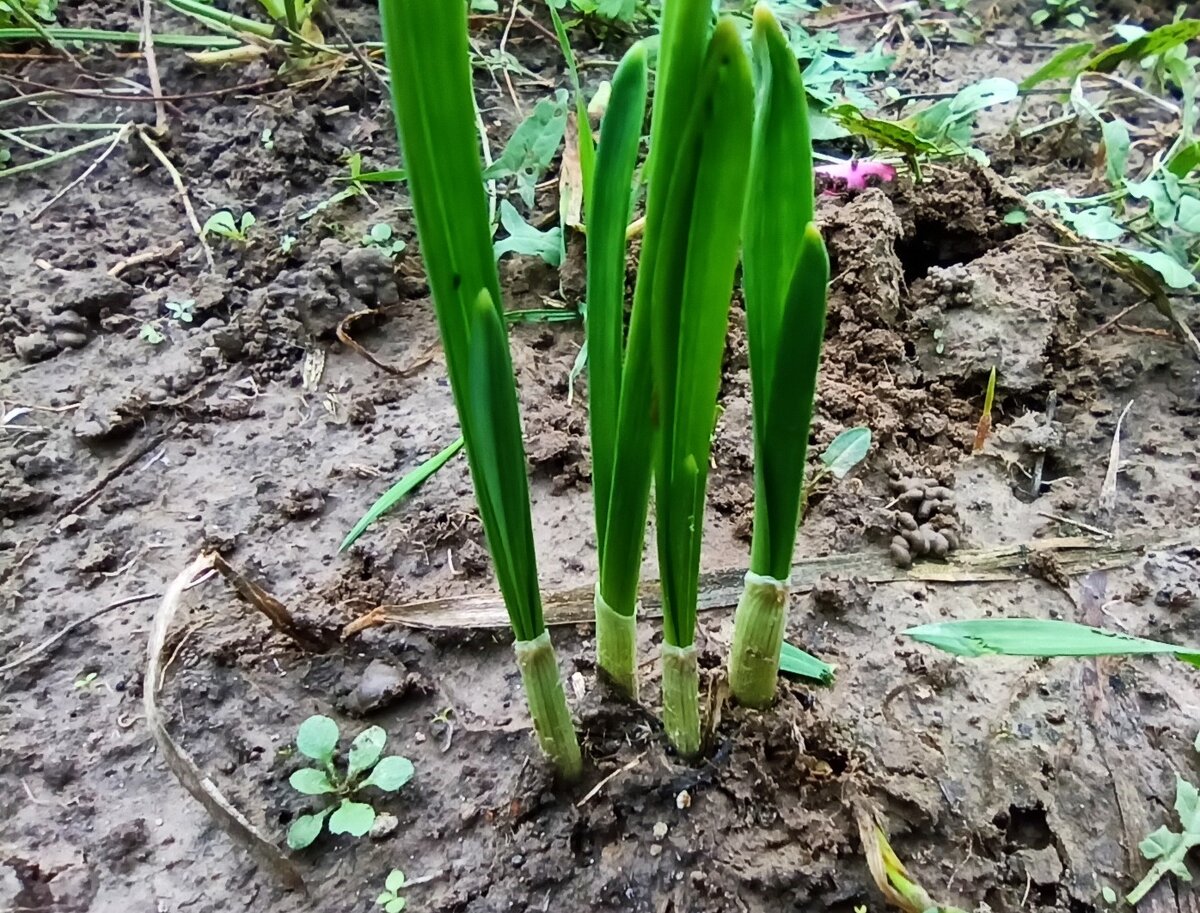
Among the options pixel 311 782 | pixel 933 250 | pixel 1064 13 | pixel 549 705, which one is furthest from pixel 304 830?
pixel 1064 13

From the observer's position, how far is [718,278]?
1.58 ft

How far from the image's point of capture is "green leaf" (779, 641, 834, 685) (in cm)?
76

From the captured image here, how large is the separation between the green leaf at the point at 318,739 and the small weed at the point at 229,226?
28.7 inches

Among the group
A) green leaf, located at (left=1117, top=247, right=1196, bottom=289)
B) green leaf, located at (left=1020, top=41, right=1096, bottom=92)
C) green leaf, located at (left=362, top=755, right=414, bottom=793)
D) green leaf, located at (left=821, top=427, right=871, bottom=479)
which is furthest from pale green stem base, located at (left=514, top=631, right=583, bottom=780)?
green leaf, located at (left=1020, top=41, right=1096, bottom=92)

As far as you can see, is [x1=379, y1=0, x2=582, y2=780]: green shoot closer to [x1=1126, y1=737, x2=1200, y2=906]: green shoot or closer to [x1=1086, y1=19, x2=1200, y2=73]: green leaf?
[x1=1126, y1=737, x2=1200, y2=906]: green shoot

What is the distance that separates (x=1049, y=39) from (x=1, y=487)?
169 centimetres

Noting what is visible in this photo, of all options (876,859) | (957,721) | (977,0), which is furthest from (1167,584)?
(977,0)

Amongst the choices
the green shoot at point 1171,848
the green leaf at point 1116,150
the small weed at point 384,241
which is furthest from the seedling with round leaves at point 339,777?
the green leaf at point 1116,150

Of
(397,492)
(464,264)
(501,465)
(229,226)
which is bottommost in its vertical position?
(397,492)

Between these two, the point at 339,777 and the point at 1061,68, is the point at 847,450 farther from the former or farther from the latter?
the point at 1061,68

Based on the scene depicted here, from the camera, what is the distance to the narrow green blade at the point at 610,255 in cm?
51

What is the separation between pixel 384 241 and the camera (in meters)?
1.19

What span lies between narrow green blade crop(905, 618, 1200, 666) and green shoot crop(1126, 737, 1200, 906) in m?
0.17

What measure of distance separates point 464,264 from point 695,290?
12cm
